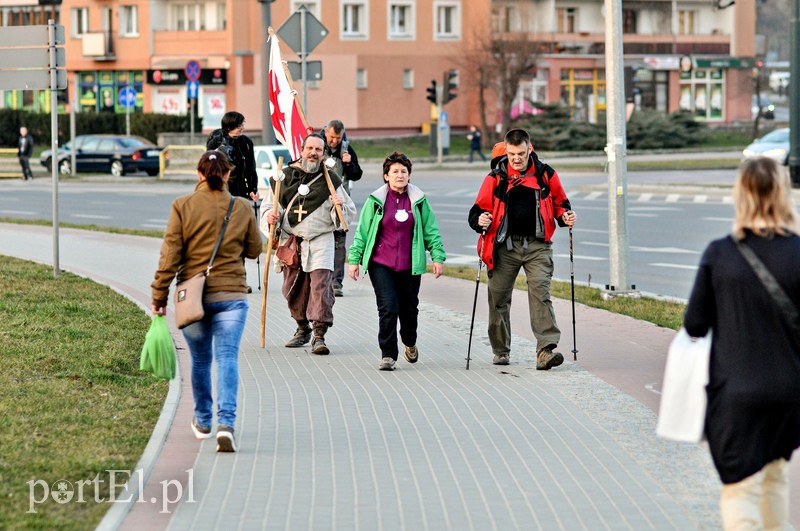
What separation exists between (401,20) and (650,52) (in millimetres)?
14512

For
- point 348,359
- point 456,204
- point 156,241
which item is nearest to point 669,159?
point 456,204

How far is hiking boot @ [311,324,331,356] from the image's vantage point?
11397mm

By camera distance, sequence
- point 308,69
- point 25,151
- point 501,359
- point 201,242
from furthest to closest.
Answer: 1. point 25,151
2. point 308,69
3. point 501,359
4. point 201,242

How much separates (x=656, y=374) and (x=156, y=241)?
13.8m

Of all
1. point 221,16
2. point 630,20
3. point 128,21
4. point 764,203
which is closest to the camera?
point 764,203

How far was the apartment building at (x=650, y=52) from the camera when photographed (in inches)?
2847

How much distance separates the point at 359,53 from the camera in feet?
223

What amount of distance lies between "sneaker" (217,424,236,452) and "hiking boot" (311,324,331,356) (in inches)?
146

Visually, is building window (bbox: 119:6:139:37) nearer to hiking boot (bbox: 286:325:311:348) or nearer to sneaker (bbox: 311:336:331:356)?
hiking boot (bbox: 286:325:311:348)

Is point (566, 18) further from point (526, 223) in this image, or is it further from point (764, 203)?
point (764, 203)

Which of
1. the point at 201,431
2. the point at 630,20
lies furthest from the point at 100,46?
the point at 201,431

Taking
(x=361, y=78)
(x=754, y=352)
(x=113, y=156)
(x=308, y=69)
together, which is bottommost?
(x=754, y=352)

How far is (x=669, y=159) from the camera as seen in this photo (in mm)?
52688

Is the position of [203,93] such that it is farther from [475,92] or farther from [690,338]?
A: [690,338]
